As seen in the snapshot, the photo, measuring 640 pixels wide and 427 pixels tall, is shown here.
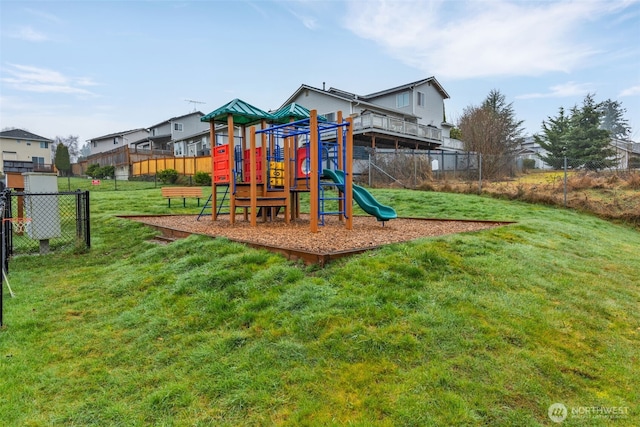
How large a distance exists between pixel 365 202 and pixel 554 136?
36.3 meters

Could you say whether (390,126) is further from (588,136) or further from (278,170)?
(588,136)

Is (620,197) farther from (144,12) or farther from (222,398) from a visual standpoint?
(144,12)

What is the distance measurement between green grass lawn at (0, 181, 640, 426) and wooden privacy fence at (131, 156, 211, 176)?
19.0 meters

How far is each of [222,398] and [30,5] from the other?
13.6 metres

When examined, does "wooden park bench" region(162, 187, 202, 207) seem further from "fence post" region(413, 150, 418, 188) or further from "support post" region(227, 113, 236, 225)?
"fence post" region(413, 150, 418, 188)

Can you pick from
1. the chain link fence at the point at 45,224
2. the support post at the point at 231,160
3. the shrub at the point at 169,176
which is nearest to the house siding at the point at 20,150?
the shrub at the point at 169,176

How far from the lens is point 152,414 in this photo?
2.58 m

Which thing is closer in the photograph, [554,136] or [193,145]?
[554,136]

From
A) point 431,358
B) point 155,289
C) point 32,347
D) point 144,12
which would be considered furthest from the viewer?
point 144,12

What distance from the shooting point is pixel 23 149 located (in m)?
49.9

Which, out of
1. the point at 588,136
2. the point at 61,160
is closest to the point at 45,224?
the point at 588,136

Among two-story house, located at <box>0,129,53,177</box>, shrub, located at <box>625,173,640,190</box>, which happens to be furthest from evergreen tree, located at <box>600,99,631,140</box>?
two-story house, located at <box>0,129,53,177</box>

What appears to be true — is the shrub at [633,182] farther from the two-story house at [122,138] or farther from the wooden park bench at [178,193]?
the two-story house at [122,138]

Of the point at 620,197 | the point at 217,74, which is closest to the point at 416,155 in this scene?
the point at 620,197
